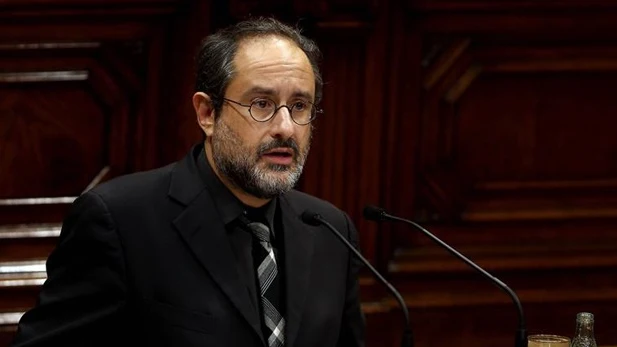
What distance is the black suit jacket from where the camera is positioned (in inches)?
86.7

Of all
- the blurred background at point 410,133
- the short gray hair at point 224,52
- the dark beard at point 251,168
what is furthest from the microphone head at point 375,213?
the blurred background at point 410,133

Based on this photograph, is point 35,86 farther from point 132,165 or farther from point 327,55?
point 327,55

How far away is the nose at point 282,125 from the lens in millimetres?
2338

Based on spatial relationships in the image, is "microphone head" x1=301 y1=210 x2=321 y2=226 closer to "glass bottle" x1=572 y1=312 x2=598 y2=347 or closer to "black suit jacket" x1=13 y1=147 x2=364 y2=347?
"black suit jacket" x1=13 y1=147 x2=364 y2=347

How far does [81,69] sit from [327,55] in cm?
61

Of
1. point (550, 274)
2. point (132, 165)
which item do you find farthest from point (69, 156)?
point (550, 274)

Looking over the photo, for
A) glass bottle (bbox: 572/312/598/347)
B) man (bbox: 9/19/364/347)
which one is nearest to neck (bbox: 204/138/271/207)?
man (bbox: 9/19/364/347)

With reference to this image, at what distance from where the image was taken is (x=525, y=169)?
3.47 metres

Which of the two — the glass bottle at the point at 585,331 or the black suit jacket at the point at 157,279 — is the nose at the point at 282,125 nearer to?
the black suit jacket at the point at 157,279

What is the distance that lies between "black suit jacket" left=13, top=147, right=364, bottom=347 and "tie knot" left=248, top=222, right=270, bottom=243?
5 cm

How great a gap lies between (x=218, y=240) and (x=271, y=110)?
257mm

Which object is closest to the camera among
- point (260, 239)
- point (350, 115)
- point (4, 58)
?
point (260, 239)

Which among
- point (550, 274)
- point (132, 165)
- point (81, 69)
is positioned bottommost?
point (550, 274)

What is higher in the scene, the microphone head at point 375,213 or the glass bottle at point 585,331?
the microphone head at point 375,213
